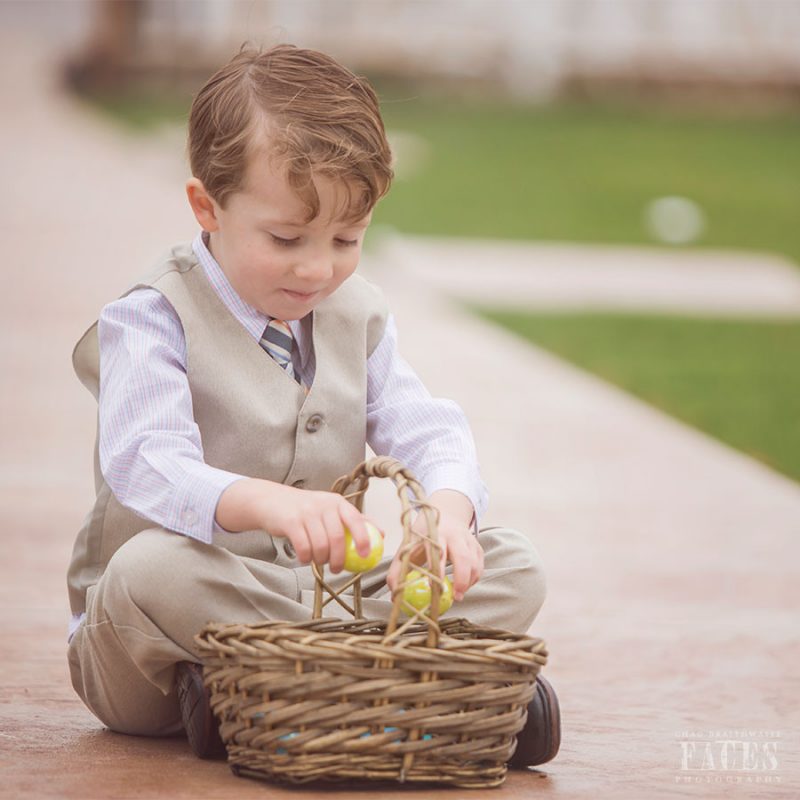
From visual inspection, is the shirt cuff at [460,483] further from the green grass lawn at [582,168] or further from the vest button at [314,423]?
the green grass lawn at [582,168]

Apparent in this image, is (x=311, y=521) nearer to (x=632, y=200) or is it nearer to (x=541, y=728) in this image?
(x=541, y=728)

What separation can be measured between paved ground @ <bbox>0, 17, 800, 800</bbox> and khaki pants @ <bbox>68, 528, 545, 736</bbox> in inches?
3.3

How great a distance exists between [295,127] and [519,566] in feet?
2.65

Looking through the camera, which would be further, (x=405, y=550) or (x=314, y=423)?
(x=314, y=423)

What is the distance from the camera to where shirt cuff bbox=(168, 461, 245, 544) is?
2.65 metres

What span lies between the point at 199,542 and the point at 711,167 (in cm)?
1510

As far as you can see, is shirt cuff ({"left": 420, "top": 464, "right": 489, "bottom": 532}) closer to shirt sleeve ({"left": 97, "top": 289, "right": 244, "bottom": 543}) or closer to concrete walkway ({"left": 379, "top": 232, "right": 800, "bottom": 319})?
shirt sleeve ({"left": 97, "top": 289, "right": 244, "bottom": 543})

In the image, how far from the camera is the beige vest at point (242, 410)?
2.88m

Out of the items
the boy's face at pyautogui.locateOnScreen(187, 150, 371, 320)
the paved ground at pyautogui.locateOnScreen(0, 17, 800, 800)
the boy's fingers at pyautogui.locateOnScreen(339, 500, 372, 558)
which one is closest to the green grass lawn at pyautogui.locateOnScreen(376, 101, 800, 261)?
the paved ground at pyautogui.locateOnScreen(0, 17, 800, 800)

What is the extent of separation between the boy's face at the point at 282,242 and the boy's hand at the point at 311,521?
0.38 m

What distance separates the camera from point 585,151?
59.2 feet

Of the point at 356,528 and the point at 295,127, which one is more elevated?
the point at 295,127

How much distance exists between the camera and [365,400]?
121 inches

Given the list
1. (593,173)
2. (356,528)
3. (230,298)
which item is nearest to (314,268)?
(230,298)
